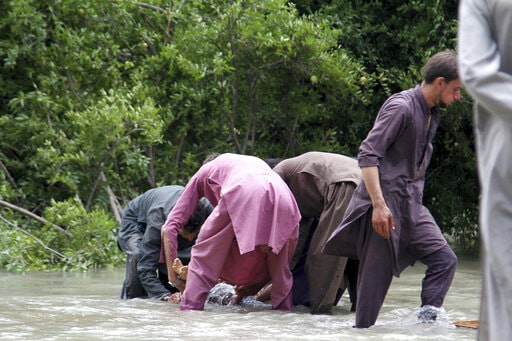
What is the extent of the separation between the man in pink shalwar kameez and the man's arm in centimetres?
125

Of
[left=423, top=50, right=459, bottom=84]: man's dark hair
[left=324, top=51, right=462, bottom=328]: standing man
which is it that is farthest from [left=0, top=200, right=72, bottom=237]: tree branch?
[left=423, top=50, right=459, bottom=84]: man's dark hair

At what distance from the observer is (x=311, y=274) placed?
7.73 metres

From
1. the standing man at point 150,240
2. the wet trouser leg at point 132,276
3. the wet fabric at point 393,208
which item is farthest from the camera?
the wet trouser leg at point 132,276

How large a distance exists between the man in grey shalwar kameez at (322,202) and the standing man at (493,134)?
14.1 feet

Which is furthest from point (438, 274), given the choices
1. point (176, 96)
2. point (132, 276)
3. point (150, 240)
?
point (176, 96)

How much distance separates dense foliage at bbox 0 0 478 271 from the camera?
12.6m

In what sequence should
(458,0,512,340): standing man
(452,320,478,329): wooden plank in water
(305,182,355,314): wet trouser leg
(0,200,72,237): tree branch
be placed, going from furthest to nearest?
(0,200,72,237): tree branch, (305,182,355,314): wet trouser leg, (452,320,478,329): wooden plank in water, (458,0,512,340): standing man

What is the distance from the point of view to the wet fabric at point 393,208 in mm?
6148

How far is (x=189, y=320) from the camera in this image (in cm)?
689

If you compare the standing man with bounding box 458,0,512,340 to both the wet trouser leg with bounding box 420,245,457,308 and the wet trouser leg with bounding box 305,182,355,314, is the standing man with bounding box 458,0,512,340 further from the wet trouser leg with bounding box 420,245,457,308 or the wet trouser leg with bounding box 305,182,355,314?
the wet trouser leg with bounding box 305,182,355,314

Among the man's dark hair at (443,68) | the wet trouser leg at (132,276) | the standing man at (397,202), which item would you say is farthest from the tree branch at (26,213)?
the man's dark hair at (443,68)

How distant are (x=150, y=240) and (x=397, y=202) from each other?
2547 millimetres

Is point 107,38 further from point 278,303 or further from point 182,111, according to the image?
point 278,303

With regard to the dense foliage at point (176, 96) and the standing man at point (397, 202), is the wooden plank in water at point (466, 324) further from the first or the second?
the dense foliage at point (176, 96)
